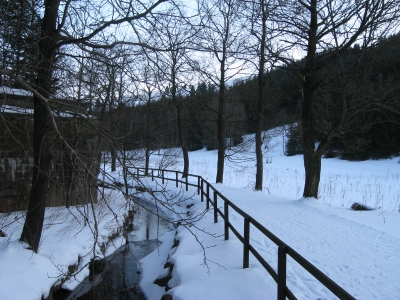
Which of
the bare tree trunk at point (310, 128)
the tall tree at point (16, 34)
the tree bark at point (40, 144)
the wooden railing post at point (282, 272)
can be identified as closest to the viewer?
the wooden railing post at point (282, 272)

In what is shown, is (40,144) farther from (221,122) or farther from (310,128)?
(221,122)

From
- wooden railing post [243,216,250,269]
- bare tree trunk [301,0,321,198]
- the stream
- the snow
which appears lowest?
the stream

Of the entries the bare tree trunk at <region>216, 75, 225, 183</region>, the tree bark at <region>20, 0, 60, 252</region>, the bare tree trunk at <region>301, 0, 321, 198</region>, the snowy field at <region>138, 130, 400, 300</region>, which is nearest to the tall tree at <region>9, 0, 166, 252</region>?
the tree bark at <region>20, 0, 60, 252</region>

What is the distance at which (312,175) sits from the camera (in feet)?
36.0

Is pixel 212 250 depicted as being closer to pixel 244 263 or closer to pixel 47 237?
pixel 244 263

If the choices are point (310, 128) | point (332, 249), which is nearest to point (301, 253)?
point (332, 249)

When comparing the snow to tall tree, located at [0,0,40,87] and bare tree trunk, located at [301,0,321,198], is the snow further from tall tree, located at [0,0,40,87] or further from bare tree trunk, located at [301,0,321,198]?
tall tree, located at [0,0,40,87]

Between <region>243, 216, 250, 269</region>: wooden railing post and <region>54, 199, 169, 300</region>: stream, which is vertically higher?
<region>243, 216, 250, 269</region>: wooden railing post

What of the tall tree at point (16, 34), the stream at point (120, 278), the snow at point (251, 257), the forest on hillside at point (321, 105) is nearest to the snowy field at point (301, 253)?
the snow at point (251, 257)

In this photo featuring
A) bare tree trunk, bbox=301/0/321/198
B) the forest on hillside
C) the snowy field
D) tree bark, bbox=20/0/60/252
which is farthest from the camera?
bare tree trunk, bbox=301/0/321/198

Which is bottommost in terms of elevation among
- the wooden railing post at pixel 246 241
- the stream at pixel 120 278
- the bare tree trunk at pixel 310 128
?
the stream at pixel 120 278

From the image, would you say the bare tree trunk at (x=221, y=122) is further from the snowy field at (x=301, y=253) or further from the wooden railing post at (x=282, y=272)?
the wooden railing post at (x=282, y=272)

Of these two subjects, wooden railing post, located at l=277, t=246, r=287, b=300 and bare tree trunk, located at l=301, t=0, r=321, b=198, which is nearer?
wooden railing post, located at l=277, t=246, r=287, b=300

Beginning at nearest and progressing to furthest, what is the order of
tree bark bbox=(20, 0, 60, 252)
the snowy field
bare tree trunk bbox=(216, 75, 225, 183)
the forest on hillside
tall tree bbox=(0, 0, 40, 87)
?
the snowy field
tall tree bbox=(0, 0, 40, 87)
tree bark bbox=(20, 0, 60, 252)
the forest on hillside
bare tree trunk bbox=(216, 75, 225, 183)
